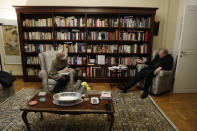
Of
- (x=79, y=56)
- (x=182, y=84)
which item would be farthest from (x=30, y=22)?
(x=182, y=84)

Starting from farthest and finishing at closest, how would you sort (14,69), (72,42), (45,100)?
(14,69)
(72,42)
(45,100)

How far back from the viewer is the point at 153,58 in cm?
360

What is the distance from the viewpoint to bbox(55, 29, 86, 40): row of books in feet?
12.1

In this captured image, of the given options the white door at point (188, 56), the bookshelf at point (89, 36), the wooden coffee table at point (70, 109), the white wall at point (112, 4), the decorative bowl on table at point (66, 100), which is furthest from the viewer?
the white wall at point (112, 4)

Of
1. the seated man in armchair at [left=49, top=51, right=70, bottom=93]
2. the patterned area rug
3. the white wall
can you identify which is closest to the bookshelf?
the white wall

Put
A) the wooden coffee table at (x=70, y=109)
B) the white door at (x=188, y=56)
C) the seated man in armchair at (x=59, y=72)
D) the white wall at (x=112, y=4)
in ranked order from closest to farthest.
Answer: the wooden coffee table at (x=70, y=109) → the seated man in armchair at (x=59, y=72) → the white door at (x=188, y=56) → the white wall at (x=112, y=4)

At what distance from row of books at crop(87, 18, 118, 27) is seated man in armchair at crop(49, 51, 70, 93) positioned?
129 centimetres

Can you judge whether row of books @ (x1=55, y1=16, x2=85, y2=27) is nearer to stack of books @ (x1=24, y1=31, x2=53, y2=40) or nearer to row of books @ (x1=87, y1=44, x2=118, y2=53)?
stack of books @ (x1=24, y1=31, x2=53, y2=40)

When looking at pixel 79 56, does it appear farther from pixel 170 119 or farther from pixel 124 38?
pixel 170 119

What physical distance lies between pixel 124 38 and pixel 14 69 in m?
3.36

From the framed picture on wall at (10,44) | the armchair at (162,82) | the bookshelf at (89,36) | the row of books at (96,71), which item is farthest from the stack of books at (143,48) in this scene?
the framed picture on wall at (10,44)

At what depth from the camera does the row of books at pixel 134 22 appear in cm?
359

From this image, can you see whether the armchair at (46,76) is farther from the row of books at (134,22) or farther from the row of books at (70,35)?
the row of books at (134,22)

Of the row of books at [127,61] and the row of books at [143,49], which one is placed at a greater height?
the row of books at [143,49]
